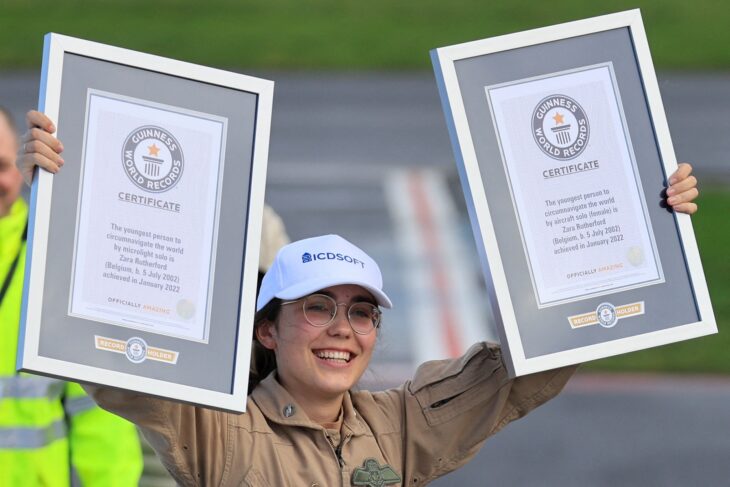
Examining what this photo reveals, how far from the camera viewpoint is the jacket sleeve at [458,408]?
482 cm

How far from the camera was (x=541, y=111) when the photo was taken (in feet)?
15.3

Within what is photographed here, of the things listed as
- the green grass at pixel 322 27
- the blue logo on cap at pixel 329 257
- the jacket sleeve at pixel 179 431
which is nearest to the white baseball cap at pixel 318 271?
the blue logo on cap at pixel 329 257

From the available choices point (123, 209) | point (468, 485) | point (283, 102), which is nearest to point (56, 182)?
point (123, 209)

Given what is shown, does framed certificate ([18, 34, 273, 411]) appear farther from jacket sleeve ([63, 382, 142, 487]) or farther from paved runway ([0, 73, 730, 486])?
jacket sleeve ([63, 382, 142, 487])

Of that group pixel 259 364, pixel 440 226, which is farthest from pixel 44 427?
pixel 440 226

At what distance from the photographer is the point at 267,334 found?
4.77m

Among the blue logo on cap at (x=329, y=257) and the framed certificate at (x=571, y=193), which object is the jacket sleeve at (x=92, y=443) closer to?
the blue logo on cap at (x=329, y=257)

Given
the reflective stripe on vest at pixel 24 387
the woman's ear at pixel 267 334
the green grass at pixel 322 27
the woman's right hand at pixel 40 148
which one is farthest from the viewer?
the green grass at pixel 322 27

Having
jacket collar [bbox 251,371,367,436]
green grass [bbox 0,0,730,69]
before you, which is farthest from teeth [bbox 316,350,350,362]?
green grass [bbox 0,0,730,69]

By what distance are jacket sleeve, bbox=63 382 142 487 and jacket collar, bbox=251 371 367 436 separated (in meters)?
0.92

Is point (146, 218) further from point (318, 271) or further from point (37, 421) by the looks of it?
point (37, 421)

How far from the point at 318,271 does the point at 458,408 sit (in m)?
0.65

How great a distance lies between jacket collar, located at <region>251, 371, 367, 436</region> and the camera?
14.9ft

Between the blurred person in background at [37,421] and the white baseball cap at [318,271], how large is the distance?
0.98 metres
